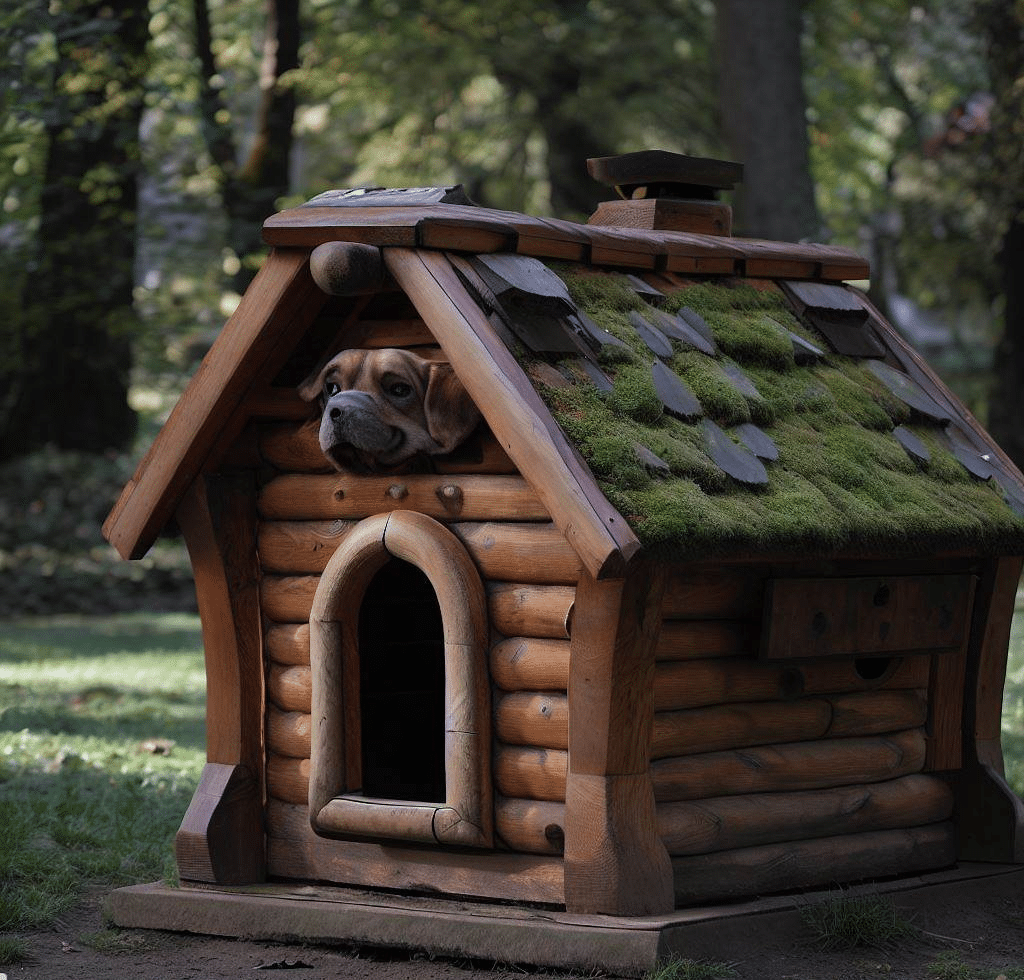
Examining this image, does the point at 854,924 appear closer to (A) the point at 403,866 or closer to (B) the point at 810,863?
(B) the point at 810,863

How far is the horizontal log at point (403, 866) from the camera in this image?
16.2 ft

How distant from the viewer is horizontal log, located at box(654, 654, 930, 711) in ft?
16.5

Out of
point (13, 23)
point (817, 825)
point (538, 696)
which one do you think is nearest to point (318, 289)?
point (538, 696)

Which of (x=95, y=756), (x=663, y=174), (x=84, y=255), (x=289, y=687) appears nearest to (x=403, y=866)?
(x=289, y=687)

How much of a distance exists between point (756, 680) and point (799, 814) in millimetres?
484

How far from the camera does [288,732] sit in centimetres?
564

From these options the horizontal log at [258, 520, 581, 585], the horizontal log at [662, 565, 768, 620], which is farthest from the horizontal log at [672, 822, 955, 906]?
the horizontal log at [258, 520, 581, 585]

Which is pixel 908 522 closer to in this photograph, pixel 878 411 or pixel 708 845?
pixel 878 411

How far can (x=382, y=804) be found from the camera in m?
5.16

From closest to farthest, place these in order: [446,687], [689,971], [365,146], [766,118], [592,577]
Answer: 1. [689,971]
2. [592,577]
3. [446,687]
4. [766,118]
5. [365,146]

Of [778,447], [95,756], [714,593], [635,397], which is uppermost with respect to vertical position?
[635,397]

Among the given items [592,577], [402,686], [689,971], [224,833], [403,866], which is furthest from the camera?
[402,686]

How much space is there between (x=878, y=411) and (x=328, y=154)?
19.7 m

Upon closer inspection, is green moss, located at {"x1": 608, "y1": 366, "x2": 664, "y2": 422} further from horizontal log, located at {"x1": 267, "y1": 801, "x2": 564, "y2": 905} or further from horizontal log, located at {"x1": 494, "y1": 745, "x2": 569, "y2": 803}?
horizontal log, located at {"x1": 267, "y1": 801, "x2": 564, "y2": 905}
